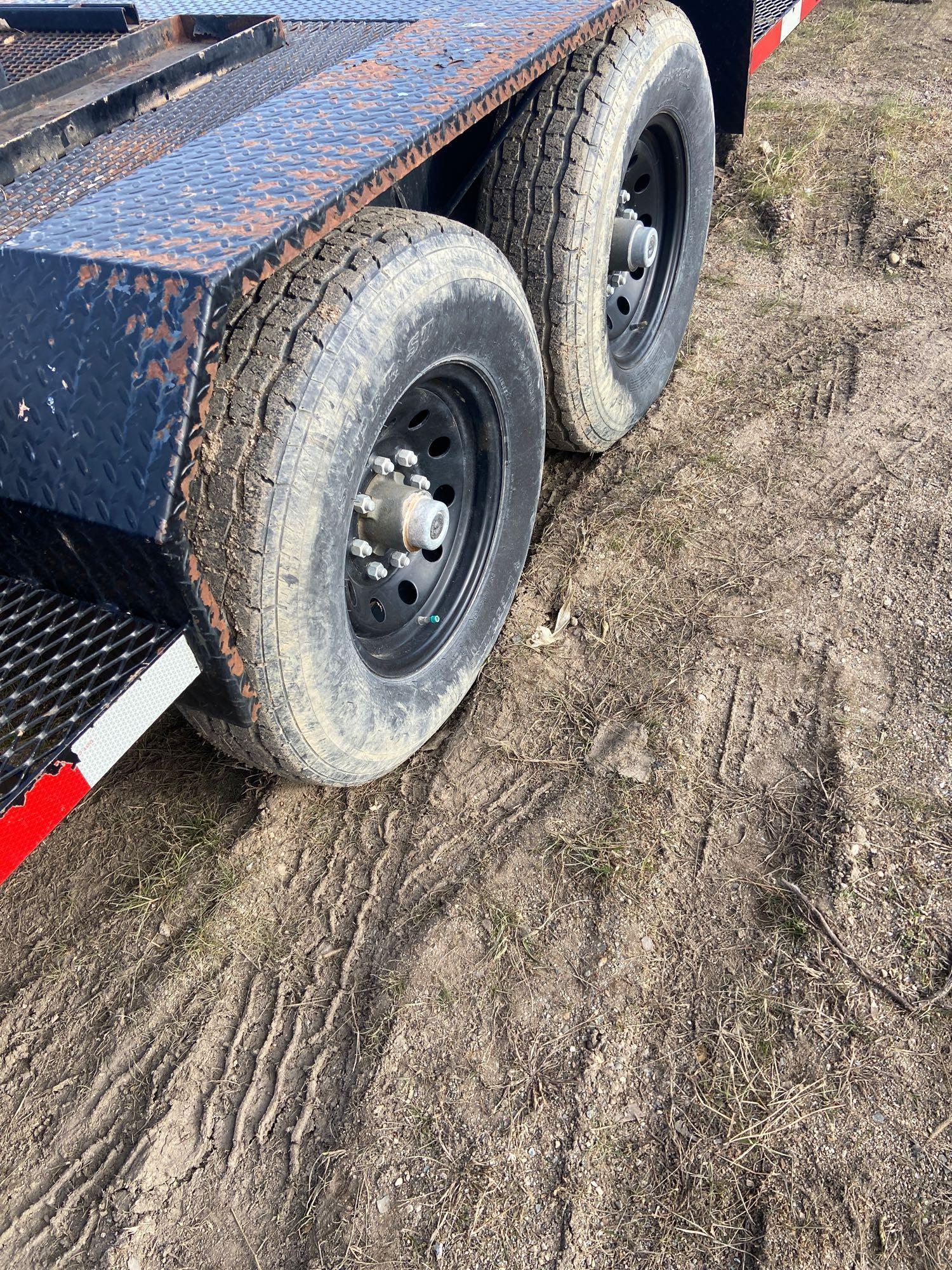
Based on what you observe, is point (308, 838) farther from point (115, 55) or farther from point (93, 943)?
point (115, 55)

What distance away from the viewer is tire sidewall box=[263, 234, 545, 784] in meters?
1.75

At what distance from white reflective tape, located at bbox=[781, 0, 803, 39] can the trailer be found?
7.08 ft

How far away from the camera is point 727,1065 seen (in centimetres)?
197

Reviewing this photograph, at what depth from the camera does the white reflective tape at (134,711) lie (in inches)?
60.7

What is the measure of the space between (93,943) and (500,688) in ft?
4.05

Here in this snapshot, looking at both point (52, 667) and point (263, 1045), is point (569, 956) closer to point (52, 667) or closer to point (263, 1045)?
point (263, 1045)

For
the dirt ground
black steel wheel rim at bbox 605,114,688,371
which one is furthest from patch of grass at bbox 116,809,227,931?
black steel wheel rim at bbox 605,114,688,371

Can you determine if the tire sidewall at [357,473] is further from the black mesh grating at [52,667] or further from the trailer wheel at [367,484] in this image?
the black mesh grating at [52,667]

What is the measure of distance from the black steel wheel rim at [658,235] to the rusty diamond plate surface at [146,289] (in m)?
1.79

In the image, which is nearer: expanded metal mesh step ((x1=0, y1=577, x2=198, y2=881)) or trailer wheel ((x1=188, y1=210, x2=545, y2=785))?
expanded metal mesh step ((x1=0, y1=577, x2=198, y2=881))

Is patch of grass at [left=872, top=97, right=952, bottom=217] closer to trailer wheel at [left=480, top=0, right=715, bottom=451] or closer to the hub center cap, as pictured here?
trailer wheel at [left=480, top=0, right=715, bottom=451]

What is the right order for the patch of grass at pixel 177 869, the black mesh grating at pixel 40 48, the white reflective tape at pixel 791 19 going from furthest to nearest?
the white reflective tape at pixel 791 19, the black mesh grating at pixel 40 48, the patch of grass at pixel 177 869

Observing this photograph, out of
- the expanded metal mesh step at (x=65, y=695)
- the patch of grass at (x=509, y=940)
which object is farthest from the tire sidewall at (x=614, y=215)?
the expanded metal mesh step at (x=65, y=695)

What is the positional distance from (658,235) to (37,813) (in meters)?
3.14
